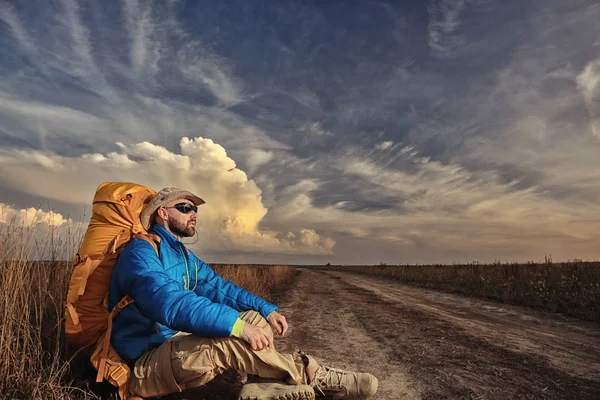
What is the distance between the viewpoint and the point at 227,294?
3.67 meters

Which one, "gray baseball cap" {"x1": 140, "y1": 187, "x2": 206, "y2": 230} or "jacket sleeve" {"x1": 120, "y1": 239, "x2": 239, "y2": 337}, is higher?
"gray baseball cap" {"x1": 140, "y1": 187, "x2": 206, "y2": 230}

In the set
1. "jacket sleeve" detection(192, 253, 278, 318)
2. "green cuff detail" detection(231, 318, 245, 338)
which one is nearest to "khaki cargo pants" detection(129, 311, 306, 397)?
"green cuff detail" detection(231, 318, 245, 338)

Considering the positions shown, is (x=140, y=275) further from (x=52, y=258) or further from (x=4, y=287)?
(x=52, y=258)

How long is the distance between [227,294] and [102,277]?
3.69ft

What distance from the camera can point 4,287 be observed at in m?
3.70

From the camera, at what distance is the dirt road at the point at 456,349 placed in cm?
386

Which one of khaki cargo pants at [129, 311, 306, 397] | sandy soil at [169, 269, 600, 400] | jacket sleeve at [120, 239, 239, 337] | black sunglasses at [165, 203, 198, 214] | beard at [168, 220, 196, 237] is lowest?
sandy soil at [169, 269, 600, 400]

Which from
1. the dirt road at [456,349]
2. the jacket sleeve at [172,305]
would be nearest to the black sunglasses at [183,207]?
the jacket sleeve at [172,305]

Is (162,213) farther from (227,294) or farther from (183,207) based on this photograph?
(227,294)

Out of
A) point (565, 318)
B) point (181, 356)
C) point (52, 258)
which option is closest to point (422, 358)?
point (181, 356)

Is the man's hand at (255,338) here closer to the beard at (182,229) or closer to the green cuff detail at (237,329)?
the green cuff detail at (237,329)

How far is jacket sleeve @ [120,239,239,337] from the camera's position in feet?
8.25

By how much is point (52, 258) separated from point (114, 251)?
8.92ft

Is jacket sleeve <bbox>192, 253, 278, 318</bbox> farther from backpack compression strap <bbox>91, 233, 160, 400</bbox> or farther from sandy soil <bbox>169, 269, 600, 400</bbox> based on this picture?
backpack compression strap <bbox>91, 233, 160, 400</bbox>
